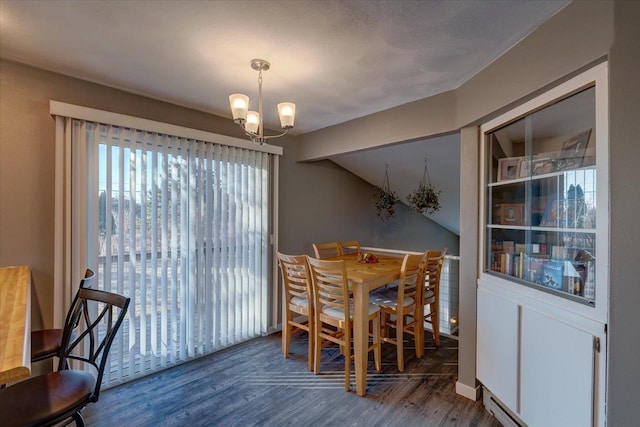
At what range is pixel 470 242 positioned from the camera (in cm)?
226

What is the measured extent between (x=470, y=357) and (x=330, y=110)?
8.42 ft

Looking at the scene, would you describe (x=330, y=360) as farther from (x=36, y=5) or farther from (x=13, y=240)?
(x=36, y=5)

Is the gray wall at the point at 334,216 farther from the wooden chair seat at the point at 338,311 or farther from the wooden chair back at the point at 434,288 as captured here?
the wooden chair back at the point at 434,288

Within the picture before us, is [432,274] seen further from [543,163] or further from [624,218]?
[624,218]

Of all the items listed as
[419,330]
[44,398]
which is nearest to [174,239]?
[44,398]

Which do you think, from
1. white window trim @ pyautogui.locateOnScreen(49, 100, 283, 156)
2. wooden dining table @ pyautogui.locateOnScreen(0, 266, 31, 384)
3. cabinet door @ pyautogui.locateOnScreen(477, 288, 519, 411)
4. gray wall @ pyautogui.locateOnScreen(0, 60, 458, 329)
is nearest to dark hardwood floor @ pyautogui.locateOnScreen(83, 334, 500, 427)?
cabinet door @ pyautogui.locateOnScreen(477, 288, 519, 411)

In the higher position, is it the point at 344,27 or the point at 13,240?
the point at 344,27

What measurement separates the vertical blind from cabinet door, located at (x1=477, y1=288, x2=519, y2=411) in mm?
2291

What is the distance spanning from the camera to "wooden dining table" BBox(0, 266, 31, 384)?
0.93 metres

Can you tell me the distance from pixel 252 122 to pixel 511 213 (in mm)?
1979

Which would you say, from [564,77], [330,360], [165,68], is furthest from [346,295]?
[165,68]

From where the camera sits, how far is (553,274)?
167 centimetres

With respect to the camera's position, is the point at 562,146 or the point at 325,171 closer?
the point at 562,146

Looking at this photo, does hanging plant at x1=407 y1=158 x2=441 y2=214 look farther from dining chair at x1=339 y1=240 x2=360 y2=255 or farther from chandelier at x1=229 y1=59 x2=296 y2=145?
chandelier at x1=229 y1=59 x2=296 y2=145
